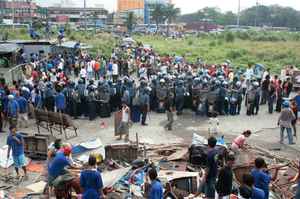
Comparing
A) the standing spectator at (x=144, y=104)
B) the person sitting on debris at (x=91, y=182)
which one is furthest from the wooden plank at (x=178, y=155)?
the standing spectator at (x=144, y=104)

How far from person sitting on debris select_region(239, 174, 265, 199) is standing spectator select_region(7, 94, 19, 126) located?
425 inches

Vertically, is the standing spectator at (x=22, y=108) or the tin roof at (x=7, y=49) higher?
the tin roof at (x=7, y=49)

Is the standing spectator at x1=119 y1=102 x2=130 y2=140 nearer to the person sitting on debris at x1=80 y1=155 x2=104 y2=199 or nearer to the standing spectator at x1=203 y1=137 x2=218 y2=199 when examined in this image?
the standing spectator at x1=203 y1=137 x2=218 y2=199

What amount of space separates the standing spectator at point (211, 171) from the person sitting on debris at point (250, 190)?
1.50 metres

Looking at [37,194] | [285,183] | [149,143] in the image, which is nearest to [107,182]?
[37,194]

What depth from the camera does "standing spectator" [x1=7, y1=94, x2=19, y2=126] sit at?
17.7m

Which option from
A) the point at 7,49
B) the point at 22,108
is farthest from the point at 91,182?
the point at 7,49

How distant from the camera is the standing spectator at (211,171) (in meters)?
10.7

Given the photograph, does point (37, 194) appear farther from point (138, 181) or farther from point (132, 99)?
point (132, 99)

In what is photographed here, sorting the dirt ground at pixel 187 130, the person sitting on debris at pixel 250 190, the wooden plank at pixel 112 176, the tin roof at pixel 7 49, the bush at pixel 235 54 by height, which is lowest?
the dirt ground at pixel 187 130

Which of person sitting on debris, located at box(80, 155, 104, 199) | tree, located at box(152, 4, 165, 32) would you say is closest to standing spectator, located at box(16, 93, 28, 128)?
person sitting on debris, located at box(80, 155, 104, 199)

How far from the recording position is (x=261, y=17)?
511 feet

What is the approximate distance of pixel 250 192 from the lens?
29.8ft

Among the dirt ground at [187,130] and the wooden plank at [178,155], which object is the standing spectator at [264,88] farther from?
the wooden plank at [178,155]
